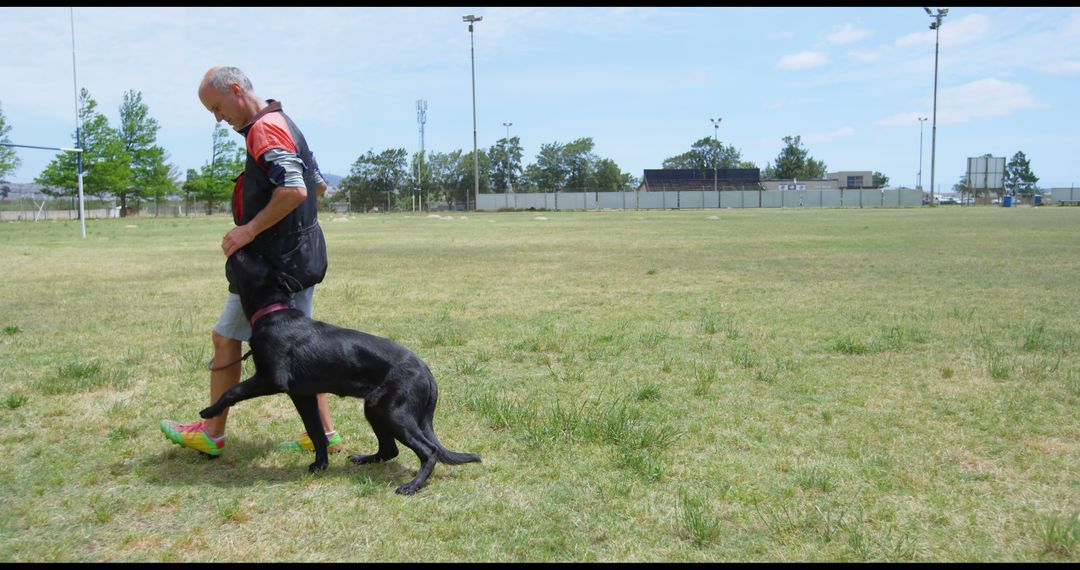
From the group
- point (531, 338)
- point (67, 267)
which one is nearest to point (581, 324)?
point (531, 338)

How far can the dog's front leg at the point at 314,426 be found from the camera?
12.5ft

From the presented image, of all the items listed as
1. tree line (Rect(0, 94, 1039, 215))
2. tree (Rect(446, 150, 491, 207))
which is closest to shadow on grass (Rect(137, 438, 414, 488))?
tree line (Rect(0, 94, 1039, 215))

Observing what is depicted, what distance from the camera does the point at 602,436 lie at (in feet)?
14.0

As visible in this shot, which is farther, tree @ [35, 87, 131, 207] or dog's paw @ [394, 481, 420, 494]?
tree @ [35, 87, 131, 207]

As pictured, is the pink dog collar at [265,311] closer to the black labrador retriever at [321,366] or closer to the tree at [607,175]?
the black labrador retriever at [321,366]

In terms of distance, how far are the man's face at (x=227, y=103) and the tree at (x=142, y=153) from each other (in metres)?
61.2

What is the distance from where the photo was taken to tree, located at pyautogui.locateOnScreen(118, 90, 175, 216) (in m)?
57.5

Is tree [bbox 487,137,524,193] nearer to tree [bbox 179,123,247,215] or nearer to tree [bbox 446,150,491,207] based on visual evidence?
tree [bbox 446,150,491,207]

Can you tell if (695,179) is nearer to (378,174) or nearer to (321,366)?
(378,174)

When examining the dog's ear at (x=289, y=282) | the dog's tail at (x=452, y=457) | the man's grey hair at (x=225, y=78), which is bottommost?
the dog's tail at (x=452, y=457)

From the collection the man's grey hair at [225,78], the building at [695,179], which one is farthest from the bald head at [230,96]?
the building at [695,179]

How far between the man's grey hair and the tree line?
30647 mm

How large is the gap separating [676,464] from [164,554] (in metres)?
2.47

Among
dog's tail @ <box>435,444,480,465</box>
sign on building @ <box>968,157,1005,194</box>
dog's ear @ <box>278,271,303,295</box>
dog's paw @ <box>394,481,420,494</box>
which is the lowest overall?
dog's paw @ <box>394,481,420,494</box>
